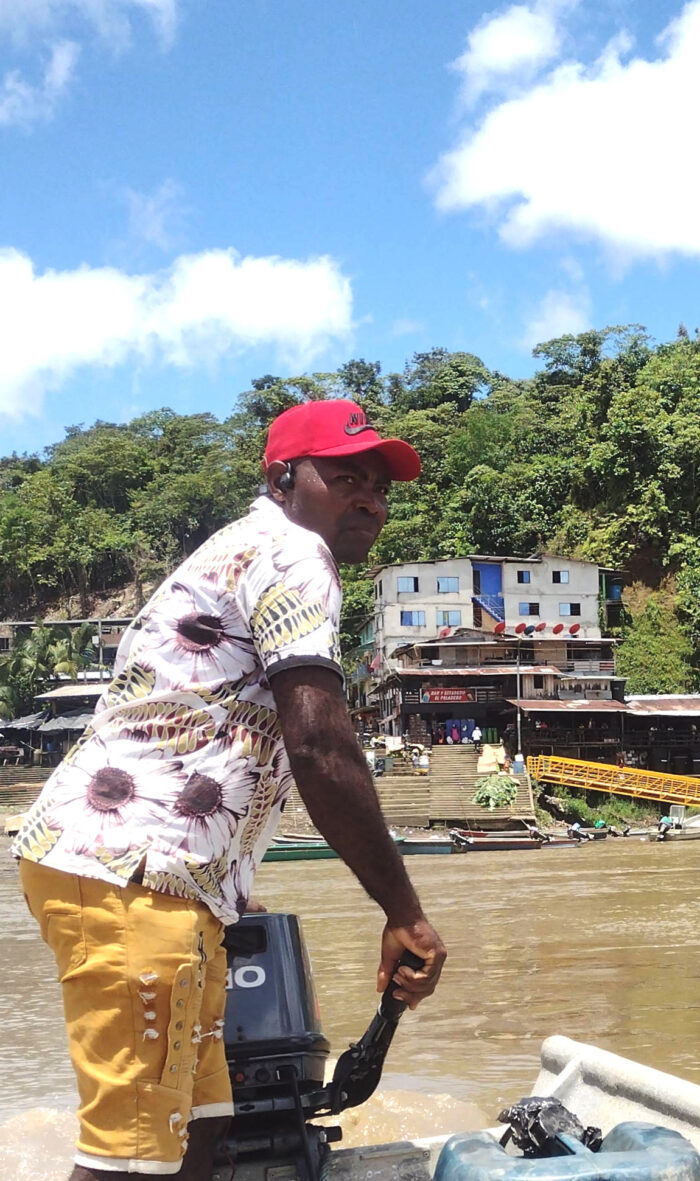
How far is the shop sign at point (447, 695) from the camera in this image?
3909 centimetres

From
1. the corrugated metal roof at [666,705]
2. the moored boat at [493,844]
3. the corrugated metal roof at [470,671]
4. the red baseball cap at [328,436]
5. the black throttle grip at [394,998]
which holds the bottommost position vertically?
the moored boat at [493,844]

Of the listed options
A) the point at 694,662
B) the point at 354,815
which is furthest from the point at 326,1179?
the point at 694,662

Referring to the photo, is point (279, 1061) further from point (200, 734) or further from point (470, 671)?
point (470, 671)

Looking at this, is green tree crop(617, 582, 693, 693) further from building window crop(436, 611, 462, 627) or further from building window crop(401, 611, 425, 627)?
building window crop(401, 611, 425, 627)

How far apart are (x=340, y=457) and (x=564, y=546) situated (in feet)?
159

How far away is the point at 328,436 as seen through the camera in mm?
2168

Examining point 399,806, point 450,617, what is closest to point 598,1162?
point 399,806

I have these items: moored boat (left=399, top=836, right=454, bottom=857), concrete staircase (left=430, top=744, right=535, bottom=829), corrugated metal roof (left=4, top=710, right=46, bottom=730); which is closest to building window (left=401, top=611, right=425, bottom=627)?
concrete staircase (left=430, top=744, right=535, bottom=829)

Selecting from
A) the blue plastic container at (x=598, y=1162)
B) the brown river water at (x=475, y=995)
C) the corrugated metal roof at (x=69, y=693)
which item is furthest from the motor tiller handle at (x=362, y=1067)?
the corrugated metal roof at (x=69, y=693)

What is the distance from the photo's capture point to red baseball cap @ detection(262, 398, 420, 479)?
2154 millimetres

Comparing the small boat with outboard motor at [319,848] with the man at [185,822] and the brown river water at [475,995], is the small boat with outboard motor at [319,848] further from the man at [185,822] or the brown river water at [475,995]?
the man at [185,822]

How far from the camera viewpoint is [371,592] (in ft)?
162

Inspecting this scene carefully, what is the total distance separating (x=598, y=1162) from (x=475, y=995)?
8713 millimetres

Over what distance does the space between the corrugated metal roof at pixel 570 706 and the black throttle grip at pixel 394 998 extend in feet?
117
